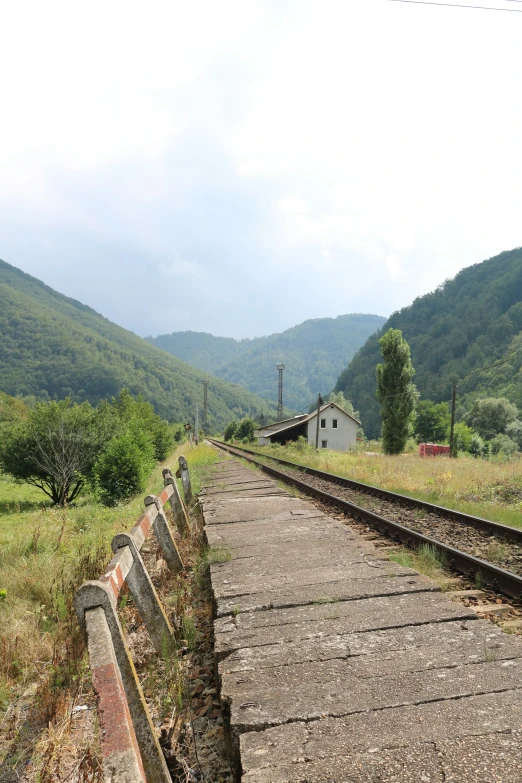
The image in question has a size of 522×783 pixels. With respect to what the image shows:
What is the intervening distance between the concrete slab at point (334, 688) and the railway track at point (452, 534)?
7.06ft

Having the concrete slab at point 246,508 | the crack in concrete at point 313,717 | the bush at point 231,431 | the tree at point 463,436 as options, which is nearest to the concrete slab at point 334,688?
the crack in concrete at point 313,717

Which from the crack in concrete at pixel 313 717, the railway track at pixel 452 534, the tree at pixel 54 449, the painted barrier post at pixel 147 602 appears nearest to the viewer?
the crack in concrete at pixel 313 717

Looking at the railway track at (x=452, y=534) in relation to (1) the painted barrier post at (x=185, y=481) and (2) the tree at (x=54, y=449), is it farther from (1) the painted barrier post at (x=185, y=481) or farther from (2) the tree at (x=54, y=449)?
(2) the tree at (x=54, y=449)

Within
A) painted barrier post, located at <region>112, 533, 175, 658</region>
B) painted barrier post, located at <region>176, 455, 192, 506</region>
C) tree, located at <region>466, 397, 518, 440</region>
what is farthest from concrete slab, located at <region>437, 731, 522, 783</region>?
tree, located at <region>466, 397, 518, 440</region>

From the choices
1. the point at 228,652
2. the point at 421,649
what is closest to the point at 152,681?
the point at 228,652

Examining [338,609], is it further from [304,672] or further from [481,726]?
[481,726]

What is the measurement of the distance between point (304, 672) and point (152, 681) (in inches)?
42.2

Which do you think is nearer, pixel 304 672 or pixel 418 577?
pixel 304 672

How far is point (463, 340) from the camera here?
393ft

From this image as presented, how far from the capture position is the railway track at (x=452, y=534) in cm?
477

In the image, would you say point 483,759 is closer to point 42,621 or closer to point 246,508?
point 42,621

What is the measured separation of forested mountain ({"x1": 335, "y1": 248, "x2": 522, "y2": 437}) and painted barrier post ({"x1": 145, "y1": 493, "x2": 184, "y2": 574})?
3256 inches

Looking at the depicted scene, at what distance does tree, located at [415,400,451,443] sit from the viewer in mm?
81875

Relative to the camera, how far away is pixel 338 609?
3.38m
